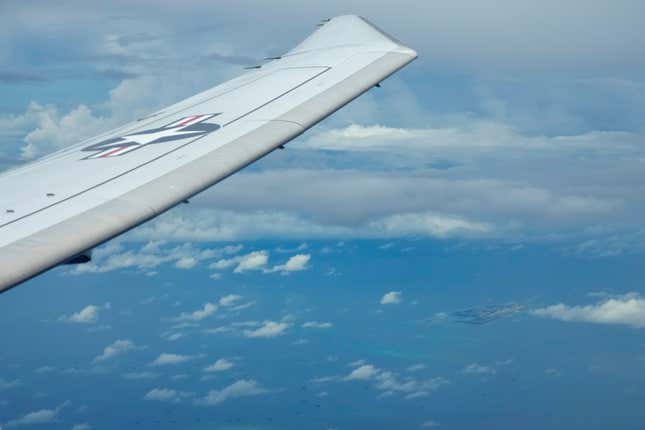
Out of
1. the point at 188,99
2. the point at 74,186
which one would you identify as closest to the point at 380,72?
the point at 188,99

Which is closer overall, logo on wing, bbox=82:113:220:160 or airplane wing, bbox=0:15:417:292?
airplane wing, bbox=0:15:417:292

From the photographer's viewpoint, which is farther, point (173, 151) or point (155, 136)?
point (155, 136)

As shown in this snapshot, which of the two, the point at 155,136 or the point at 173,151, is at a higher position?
the point at 155,136

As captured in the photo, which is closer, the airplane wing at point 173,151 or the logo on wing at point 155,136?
the airplane wing at point 173,151
